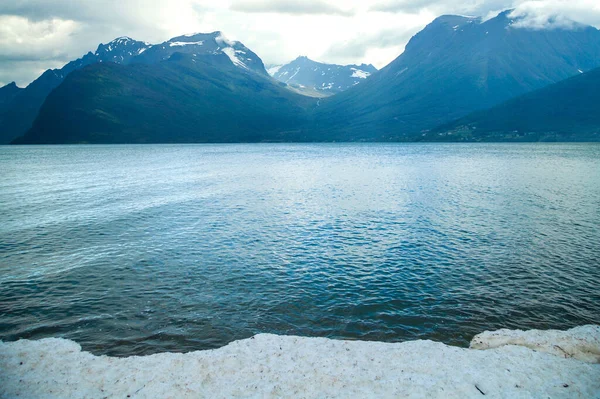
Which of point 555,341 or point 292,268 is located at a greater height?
point 555,341

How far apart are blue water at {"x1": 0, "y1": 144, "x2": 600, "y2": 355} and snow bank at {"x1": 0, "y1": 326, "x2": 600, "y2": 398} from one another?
2367 mm

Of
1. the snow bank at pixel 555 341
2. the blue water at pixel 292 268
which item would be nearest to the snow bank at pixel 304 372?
the snow bank at pixel 555 341

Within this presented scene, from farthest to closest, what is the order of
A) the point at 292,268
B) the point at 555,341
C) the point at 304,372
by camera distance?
the point at 292,268, the point at 555,341, the point at 304,372

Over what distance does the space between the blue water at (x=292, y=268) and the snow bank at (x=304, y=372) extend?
2367 millimetres

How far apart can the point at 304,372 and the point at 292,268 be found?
16.5m

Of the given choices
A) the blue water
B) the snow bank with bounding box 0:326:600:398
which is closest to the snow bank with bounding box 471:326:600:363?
the snow bank with bounding box 0:326:600:398

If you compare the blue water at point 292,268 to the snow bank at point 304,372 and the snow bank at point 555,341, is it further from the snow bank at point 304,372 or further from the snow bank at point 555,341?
the snow bank at point 304,372

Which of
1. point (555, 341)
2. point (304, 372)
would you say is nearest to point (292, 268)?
point (304, 372)

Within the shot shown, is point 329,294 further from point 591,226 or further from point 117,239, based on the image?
point 591,226

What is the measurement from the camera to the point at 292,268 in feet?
108

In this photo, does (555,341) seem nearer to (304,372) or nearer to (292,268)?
(304,372)

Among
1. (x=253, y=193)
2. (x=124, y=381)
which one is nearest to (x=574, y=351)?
(x=124, y=381)

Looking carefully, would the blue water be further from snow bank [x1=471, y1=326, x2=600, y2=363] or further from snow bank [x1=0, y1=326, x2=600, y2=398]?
snow bank [x1=0, y1=326, x2=600, y2=398]

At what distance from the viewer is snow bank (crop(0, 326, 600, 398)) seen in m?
14.9
